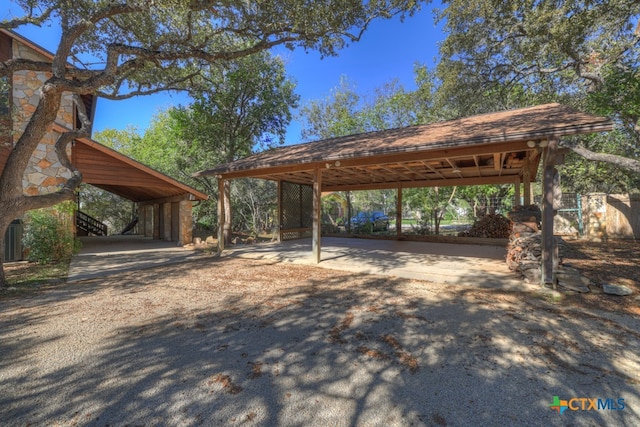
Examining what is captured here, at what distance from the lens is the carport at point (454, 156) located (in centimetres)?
446

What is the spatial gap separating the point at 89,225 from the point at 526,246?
2197 cm

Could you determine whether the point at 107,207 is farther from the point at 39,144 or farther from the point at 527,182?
the point at 527,182

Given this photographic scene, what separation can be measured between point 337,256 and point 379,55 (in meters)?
12.3

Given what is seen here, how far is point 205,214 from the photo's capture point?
53.2 feet

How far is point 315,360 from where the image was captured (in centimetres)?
255

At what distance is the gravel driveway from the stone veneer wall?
216 inches

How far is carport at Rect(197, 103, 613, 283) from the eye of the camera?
446 centimetres

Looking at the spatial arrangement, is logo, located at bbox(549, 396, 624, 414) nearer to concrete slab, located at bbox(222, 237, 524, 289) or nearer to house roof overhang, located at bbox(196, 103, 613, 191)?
concrete slab, located at bbox(222, 237, 524, 289)

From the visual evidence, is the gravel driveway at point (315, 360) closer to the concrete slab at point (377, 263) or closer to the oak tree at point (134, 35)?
the concrete slab at point (377, 263)

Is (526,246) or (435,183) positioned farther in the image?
(435,183)

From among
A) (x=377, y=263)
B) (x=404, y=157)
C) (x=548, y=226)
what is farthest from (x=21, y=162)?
(x=548, y=226)

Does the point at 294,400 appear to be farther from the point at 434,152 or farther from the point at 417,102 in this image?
the point at 417,102

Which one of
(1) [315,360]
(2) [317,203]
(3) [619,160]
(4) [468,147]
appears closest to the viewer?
(1) [315,360]

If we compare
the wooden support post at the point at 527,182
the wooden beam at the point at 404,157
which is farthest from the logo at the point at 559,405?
the wooden support post at the point at 527,182
